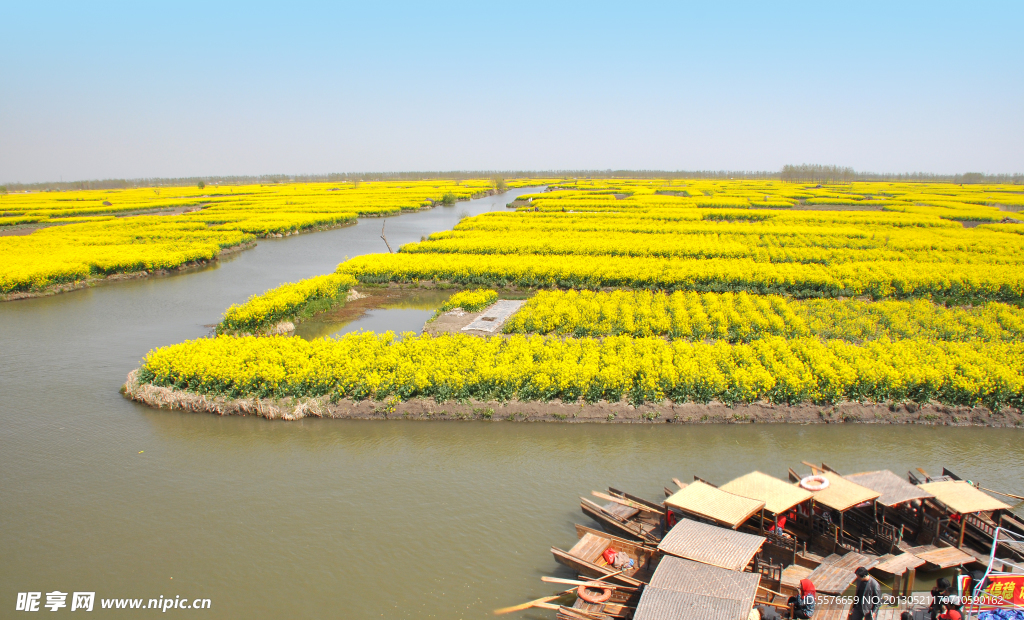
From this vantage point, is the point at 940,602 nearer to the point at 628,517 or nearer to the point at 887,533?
the point at 887,533

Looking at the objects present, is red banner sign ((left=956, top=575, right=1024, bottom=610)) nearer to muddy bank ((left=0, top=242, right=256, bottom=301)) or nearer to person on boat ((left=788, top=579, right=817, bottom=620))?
person on boat ((left=788, top=579, right=817, bottom=620))

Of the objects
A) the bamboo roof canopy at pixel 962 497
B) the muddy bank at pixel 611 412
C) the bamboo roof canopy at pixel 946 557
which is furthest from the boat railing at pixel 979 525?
the muddy bank at pixel 611 412

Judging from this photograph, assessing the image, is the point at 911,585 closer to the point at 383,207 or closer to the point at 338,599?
the point at 338,599

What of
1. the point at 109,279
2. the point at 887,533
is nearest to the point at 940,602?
the point at 887,533

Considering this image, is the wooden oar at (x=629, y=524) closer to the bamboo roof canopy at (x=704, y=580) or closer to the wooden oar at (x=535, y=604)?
the wooden oar at (x=535, y=604)

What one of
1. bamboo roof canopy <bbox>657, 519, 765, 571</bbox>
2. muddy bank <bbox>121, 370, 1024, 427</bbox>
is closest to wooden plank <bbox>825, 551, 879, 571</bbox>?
bamboo roof canopy <bbox>657, 519, 765, 571</bbox>

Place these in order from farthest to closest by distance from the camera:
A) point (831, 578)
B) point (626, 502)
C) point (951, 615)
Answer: point (626, 502) < point (831, 578) < point (951, 615)
